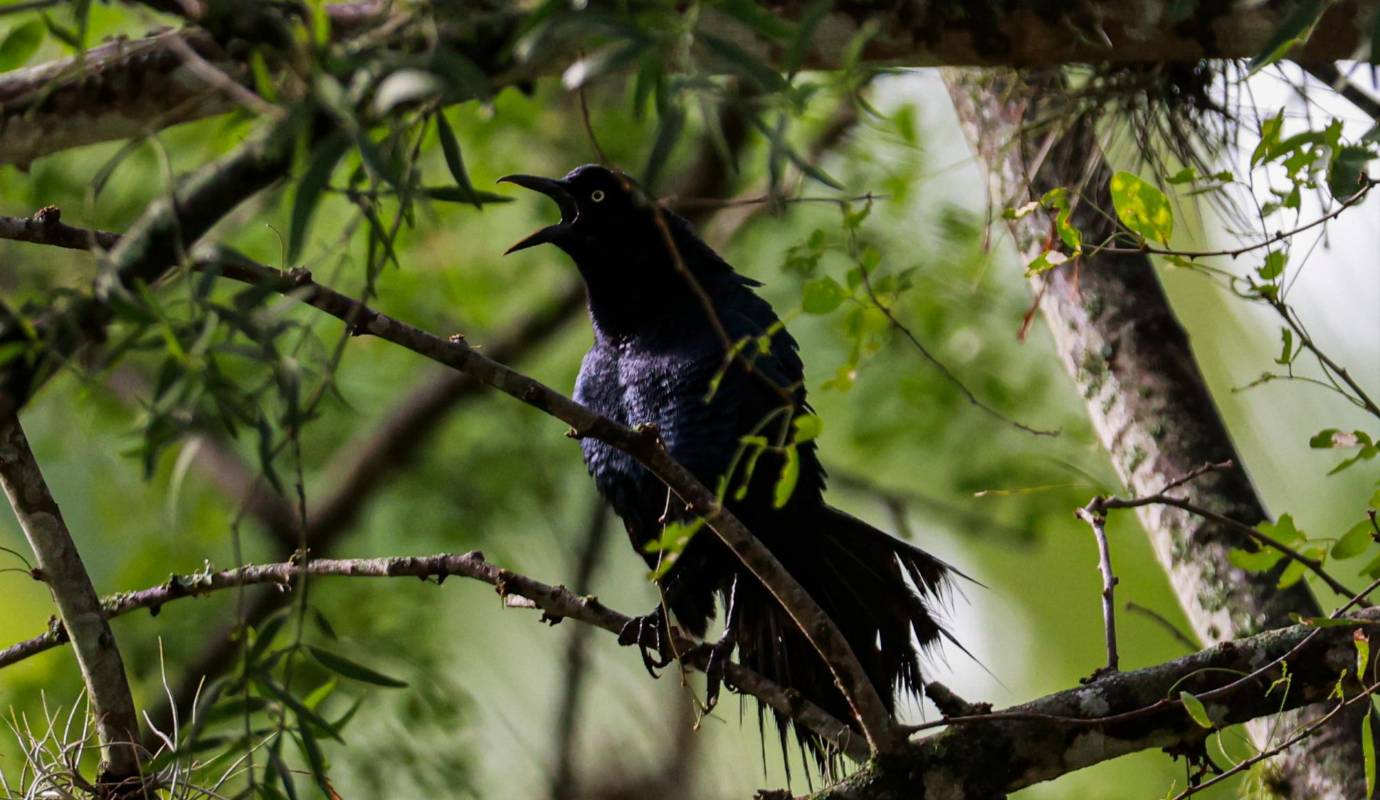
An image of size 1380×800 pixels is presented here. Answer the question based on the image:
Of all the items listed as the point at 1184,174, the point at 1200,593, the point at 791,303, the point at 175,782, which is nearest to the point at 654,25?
the point at 1184,174

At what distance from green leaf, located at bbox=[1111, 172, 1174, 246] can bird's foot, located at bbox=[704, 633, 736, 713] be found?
3.57ft

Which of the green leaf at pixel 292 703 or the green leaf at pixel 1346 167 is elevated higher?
the green leaf at pixel 1346 167

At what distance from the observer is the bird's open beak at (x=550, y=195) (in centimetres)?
328

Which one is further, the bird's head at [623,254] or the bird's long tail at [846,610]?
the bird's head at [623,254]

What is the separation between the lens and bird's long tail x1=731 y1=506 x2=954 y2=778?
2.95 m

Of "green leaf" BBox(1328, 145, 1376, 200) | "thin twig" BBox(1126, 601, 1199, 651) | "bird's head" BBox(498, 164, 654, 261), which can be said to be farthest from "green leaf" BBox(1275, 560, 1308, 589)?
"bird's head" BBox(498, 164, 654, 261)

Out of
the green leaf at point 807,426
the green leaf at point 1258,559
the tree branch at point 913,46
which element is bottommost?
the green leaf at point 1258,559

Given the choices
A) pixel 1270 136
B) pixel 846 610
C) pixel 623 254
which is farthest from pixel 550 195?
pixel 1270 136

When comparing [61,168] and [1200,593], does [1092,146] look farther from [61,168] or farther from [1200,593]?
[61,168]

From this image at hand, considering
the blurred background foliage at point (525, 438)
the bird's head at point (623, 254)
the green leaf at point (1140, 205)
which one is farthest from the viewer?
the blurred background foliage at point (525, 438)

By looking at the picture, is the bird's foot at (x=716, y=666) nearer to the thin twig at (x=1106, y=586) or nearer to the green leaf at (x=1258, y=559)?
the thin twig at (x=1106, y=586)

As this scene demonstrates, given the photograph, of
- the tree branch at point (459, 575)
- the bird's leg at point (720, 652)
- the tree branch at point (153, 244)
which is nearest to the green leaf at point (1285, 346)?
the tree branch at point (459, 575)

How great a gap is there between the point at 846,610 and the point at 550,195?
128 centimetres

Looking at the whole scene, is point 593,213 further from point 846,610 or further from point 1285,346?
point 1285,346
